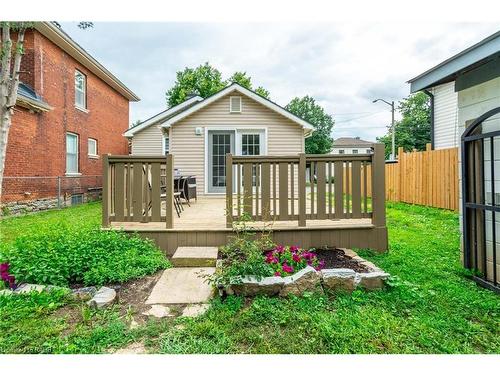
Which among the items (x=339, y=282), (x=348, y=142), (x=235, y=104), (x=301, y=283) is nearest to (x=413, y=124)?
(x=348, y=142)

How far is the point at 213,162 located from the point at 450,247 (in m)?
6.48

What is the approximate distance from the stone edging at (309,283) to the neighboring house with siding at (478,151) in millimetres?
1252

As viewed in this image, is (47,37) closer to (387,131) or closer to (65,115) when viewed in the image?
(65,115)

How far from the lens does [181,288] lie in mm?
2973

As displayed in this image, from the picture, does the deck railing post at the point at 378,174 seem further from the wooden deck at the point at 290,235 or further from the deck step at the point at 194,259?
the deck step at the point at 194,259

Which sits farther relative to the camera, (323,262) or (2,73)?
(2,73)

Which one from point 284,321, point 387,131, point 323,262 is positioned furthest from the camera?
point 387,131

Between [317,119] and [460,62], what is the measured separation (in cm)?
4049

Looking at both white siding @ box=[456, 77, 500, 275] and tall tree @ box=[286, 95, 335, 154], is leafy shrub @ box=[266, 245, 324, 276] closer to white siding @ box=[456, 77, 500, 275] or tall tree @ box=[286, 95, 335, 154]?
white siding @ box=[456, 77, 500, 275]

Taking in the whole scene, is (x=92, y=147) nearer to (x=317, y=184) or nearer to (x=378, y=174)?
(x=317, y=184)

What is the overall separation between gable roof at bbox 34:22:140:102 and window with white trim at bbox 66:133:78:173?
9.53 ft

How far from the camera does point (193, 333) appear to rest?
217 cm

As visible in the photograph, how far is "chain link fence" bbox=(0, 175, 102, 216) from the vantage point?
8.23 metres
